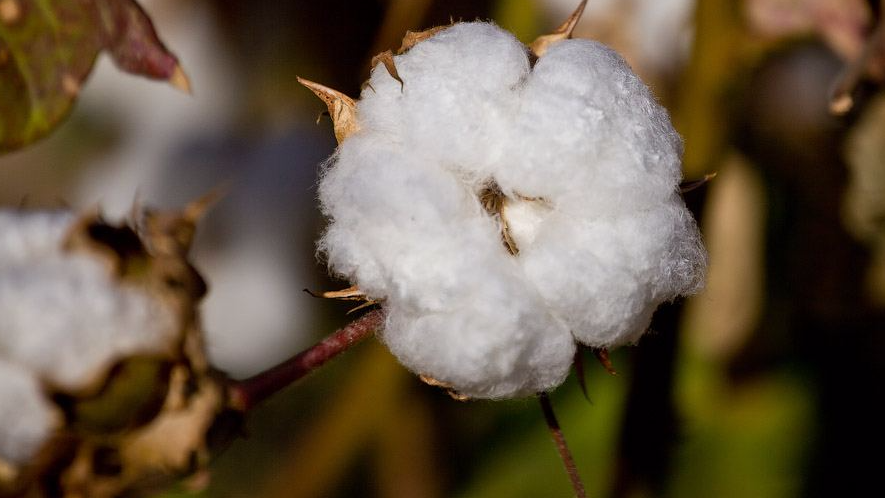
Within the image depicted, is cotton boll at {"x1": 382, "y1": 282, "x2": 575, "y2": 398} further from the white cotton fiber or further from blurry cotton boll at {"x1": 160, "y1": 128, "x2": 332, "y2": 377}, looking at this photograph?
blurry cotton boll at {"x1": 160, "y1": 128, "x2": 332, "y2": 377}

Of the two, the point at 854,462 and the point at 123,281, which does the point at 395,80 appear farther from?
the point at 854,462

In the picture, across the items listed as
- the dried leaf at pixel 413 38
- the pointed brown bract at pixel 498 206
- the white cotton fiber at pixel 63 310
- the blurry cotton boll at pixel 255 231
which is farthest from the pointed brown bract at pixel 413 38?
the blurry cotton boll at pixel 255 231

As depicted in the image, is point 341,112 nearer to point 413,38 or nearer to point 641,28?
point 413,38


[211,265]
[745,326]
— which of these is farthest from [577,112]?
[211,265]

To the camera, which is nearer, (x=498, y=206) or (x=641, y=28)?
(x=498, y=206)

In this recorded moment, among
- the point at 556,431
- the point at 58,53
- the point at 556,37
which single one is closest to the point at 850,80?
the point at 556,37

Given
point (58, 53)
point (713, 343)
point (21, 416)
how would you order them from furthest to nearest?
point (713, 343) → point (58, 53) → point (21, 416)

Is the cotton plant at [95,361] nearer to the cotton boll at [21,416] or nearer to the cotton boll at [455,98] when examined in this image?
the cotton boll at [21,416]
